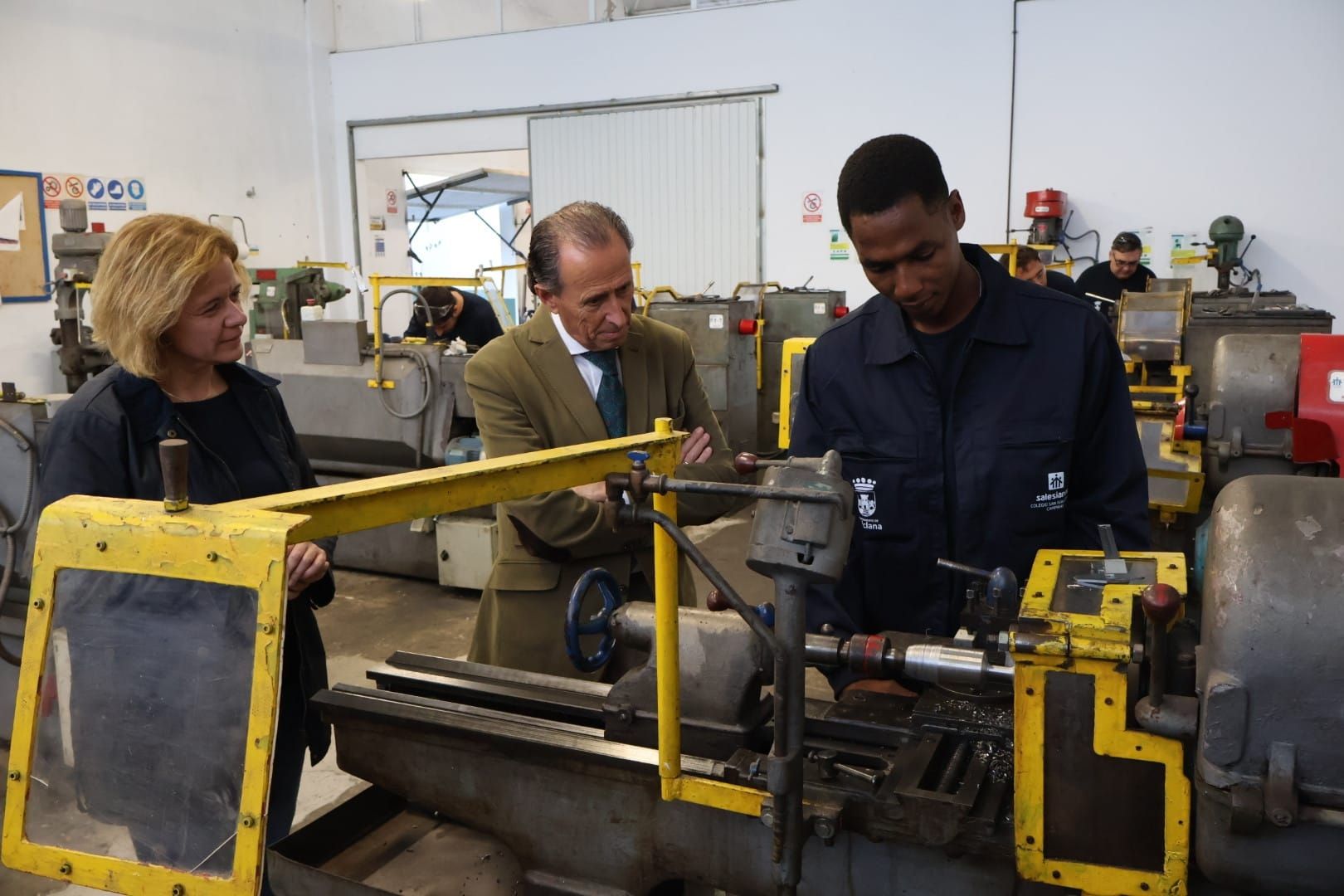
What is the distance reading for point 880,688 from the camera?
1.15 meters

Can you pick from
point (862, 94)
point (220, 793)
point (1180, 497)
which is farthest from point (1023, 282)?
point (862, 94)

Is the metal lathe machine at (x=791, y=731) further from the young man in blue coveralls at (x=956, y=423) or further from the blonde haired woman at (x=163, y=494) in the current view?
the young man in blue coveralls at (x=956, y=423)

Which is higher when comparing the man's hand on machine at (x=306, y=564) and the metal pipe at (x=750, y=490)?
the metal pipe at (x=750, y=490)

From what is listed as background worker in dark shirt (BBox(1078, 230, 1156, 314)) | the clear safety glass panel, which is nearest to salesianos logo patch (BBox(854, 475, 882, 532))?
the clear safety glass panel

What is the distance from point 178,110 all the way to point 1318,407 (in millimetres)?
6159

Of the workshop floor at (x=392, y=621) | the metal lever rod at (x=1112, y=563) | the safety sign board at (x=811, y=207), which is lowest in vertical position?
the workshop floor at (x=392, y=621)

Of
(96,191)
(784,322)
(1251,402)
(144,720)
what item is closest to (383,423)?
(784,322)

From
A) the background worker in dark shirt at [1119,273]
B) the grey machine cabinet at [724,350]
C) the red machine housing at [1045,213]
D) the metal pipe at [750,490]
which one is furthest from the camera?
the red machine housing at [1045,213]

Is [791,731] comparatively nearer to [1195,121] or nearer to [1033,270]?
[1033,270]

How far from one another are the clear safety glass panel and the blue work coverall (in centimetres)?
69

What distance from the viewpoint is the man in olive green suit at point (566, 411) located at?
54.8 inches

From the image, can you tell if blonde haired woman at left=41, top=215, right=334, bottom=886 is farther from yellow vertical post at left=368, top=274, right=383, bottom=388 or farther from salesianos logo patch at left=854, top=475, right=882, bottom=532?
yellow vertical post at left=368, top=274, right=383, bottom=388

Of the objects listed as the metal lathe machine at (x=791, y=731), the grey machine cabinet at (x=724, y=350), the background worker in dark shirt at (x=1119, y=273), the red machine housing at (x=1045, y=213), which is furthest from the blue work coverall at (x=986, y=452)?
the red machine housing at (x=1045, y=213)

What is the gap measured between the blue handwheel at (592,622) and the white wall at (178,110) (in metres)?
5.22
